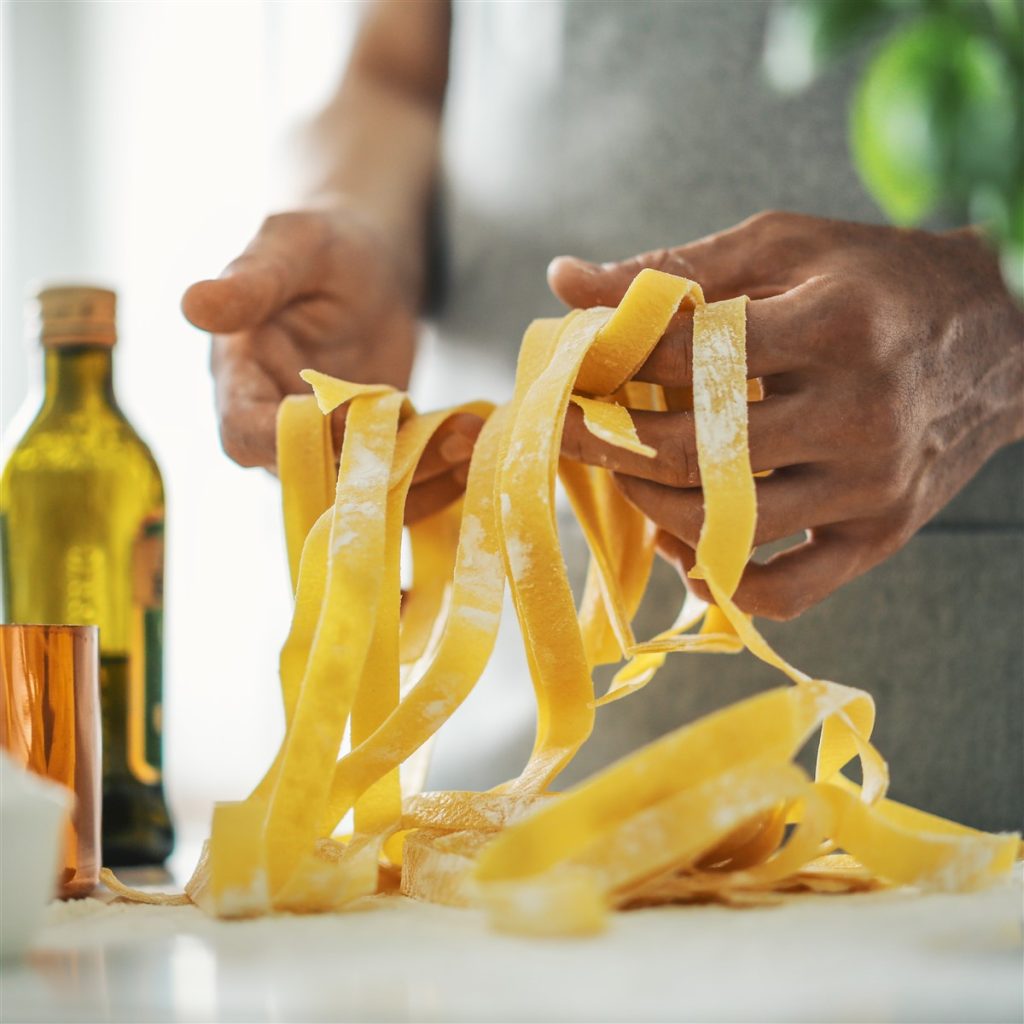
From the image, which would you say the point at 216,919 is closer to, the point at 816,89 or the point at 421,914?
the point at 421,914

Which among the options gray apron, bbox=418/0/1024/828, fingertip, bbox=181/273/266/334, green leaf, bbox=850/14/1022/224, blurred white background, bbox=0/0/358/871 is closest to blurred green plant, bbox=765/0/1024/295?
green leaf, bbox=850/14/1022/224

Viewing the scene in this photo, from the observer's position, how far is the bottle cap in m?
0.66

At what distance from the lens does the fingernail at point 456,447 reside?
58 centimetres

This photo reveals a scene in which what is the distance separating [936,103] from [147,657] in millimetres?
563

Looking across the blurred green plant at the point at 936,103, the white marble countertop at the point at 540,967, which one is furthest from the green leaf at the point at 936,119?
the white marble countertop at the point at 540,967

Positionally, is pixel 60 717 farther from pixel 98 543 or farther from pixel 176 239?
pixel 176 239

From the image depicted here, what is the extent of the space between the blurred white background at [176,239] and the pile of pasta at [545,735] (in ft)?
3.45

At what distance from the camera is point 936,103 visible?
20 cm

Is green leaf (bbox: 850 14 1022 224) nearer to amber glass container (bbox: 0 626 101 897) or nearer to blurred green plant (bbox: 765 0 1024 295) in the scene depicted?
blurred green plant (bbox: 765 0 1024 295)

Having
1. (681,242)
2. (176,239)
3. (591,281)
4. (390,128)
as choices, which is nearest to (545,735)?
(591,281)

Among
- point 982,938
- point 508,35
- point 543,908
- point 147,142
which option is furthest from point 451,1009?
point 147,142

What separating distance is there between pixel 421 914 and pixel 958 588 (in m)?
0.48

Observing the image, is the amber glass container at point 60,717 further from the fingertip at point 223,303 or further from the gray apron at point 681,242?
the gray apron at point 681,242

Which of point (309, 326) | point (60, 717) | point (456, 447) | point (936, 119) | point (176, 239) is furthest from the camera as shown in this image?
point (176, 239)
